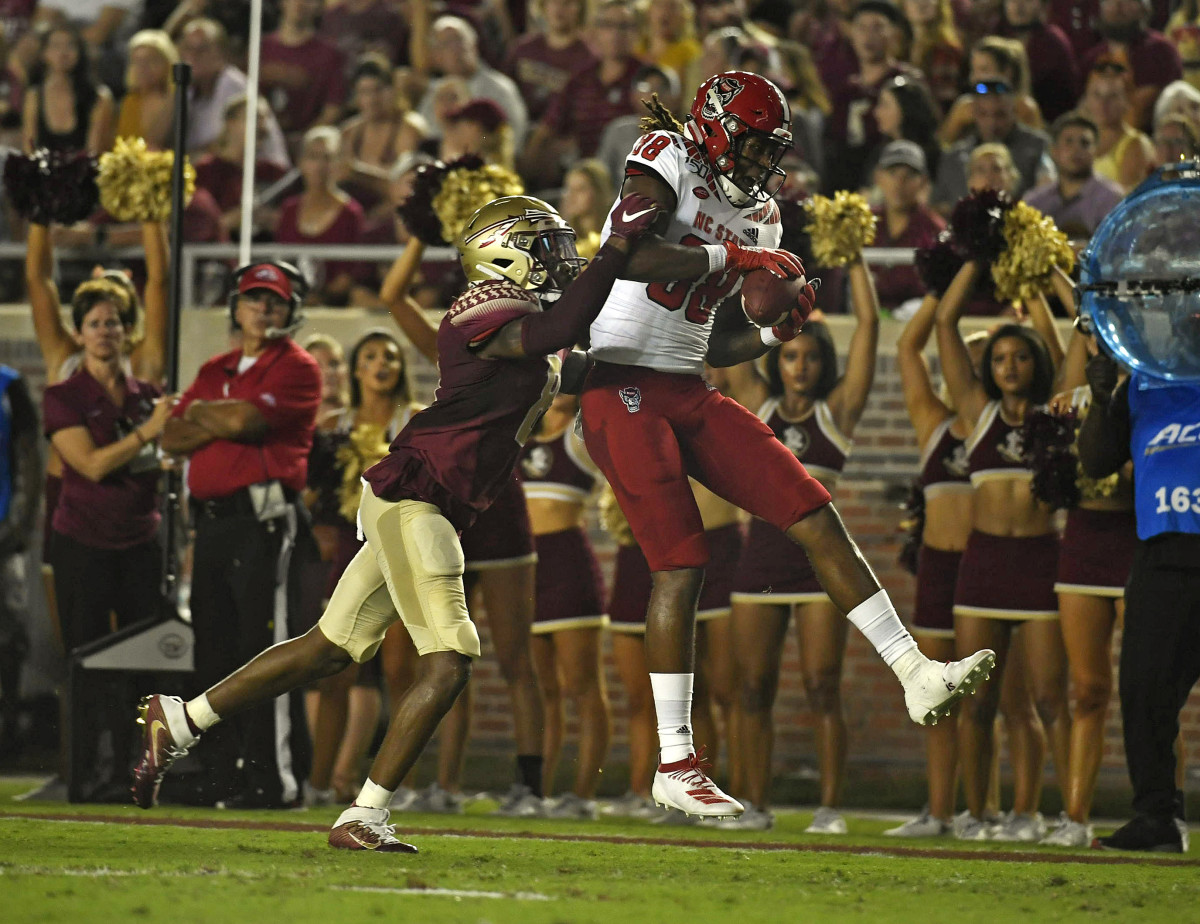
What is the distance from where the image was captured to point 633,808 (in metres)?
8.63

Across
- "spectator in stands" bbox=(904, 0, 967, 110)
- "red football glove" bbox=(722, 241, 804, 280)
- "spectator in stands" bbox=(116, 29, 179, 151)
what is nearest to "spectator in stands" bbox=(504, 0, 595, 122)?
"spectator in stands" bbox=(904, 0, 967, 110)

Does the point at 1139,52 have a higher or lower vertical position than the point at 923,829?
higher

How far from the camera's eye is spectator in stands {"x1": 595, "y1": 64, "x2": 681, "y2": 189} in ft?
36.5

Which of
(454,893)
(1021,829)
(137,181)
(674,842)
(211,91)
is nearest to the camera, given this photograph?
(454,893)

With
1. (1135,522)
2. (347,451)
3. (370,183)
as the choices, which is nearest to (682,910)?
(1135,522)

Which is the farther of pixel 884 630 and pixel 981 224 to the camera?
pixel 981 224

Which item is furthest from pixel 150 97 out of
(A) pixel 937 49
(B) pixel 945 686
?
(B) pixel 945 686

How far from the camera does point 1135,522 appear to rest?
25.4 ft

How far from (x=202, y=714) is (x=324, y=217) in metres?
5.32

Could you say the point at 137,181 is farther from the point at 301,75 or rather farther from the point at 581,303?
the point at 301,75

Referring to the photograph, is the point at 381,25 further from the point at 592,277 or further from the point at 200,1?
the point at 592,277

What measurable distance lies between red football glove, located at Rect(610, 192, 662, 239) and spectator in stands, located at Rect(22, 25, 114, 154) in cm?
698

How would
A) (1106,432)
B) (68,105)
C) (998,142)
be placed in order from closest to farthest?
(1106,432) → (998,142) → (68,105)

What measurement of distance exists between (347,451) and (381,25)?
5.35 metres
